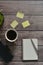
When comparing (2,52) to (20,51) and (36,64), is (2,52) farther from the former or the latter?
(36,64)

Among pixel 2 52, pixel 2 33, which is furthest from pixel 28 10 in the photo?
pixel 2 52

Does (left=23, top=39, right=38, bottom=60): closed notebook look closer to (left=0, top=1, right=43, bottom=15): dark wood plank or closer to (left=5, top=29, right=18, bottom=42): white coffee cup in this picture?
(left=5, top=29, right=18, bottom=42): white coffee cup

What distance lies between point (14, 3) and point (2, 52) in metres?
0.40

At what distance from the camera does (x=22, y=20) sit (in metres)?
1.81

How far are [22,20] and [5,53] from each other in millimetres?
292

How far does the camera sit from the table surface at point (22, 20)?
70.0 inches

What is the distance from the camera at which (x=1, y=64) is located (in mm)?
1764

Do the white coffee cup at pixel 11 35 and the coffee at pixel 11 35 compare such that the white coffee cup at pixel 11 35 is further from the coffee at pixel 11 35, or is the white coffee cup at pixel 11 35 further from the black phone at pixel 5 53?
the black phone at pixel 5 53

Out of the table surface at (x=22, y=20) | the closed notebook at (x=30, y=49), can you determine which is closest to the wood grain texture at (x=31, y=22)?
the table surface at (x=22, y=20)

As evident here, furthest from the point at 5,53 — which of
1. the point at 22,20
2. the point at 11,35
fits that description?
the point at 22,20

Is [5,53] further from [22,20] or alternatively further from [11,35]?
[22,20]

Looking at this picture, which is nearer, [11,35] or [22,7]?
[11,35]

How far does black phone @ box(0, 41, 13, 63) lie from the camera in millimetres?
1775

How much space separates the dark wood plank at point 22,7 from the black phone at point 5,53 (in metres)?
0.28
